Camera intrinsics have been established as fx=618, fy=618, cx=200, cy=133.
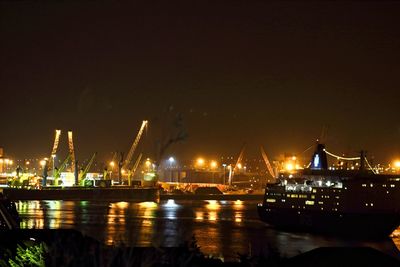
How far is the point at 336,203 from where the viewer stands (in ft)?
117

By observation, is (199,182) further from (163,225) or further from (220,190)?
(163,225)

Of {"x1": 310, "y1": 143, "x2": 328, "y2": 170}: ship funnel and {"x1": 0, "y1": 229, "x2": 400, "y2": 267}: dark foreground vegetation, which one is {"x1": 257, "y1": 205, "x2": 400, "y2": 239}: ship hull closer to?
{"x1": 310, "y1": 143, "x2": 328, "y2": 170}: ship funnel

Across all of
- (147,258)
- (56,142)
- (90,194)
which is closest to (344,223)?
(147,258)

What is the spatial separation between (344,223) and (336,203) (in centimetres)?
194

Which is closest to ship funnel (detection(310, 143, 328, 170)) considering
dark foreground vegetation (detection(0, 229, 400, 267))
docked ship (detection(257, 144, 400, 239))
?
docked ship (detection(257, 144, 400, 239))

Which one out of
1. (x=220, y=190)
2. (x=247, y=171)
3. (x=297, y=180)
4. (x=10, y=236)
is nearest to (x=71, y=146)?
(x=220, y=190)

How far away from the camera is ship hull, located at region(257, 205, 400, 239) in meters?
33.2

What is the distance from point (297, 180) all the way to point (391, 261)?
3175 cm

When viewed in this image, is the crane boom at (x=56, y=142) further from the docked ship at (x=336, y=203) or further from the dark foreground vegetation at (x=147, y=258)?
the dark foreground vegetation at (x=147, y=258)

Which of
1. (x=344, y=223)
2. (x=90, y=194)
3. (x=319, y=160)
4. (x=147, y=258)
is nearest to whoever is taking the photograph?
(x=147, y=258)

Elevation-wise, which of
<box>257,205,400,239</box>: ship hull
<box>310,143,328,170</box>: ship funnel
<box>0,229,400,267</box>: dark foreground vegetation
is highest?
<box>310,143,328,170</box>: ship funnel

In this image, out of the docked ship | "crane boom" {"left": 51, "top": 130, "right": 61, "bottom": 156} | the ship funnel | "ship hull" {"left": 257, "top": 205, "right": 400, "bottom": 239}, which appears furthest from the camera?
"crane boom" {"left": 51, "top": 130, "right": 61, "bottom": 156}

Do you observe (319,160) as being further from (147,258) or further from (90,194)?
(147,258)

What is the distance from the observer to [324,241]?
29984 millimetres
